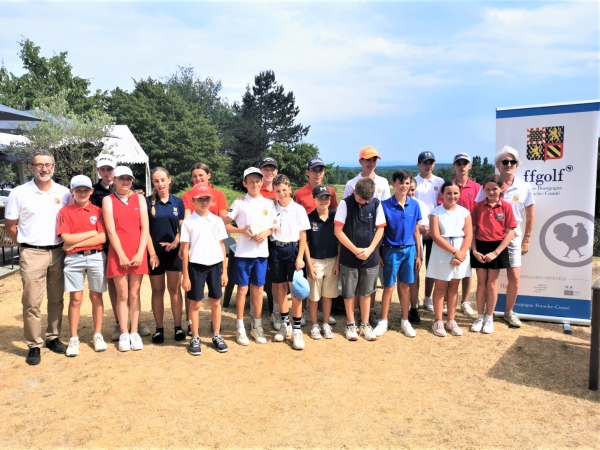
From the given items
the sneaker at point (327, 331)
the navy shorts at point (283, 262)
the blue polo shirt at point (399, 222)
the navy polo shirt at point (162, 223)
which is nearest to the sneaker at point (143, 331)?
the navy polo shirt at point (162, 223)

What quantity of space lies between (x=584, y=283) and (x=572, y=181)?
1.24 metres

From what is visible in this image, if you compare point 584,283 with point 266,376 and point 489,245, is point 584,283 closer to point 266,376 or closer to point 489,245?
point 489,245

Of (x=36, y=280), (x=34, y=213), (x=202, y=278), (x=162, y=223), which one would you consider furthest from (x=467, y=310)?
(x=34, y=213)

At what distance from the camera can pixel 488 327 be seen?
4.98 meters

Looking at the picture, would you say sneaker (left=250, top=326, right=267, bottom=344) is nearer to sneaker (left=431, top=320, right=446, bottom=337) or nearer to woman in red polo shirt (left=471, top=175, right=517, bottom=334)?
sneaker (left=431, top=320, right=446, bottom=337)

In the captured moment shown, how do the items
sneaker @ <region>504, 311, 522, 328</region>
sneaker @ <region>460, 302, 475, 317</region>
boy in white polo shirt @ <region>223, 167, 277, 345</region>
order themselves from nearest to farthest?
1. boy in white polo shirt @ <region>223, 167, 277, 345</region>
2. sneaker @ <region>504, 311, 522, 328</region>
3. sneaker @ <region>460, 302, 475, 317</region>

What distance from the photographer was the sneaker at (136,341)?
14.6 ft

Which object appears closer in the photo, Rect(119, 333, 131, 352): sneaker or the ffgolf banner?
Rect(119, 333, 131, 352): sneaker

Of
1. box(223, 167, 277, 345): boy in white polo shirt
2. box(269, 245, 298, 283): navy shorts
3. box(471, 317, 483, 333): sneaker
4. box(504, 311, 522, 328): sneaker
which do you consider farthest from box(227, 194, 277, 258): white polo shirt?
box(504, 311, 522, 328): sneaker

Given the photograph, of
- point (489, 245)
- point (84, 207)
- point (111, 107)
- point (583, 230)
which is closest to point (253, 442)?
point (84, 207)

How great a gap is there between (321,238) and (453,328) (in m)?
1.83

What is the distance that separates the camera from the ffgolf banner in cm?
509

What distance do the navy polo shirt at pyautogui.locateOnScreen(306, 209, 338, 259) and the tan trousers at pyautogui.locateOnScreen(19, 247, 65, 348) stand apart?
253cm

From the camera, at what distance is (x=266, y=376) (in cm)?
386
